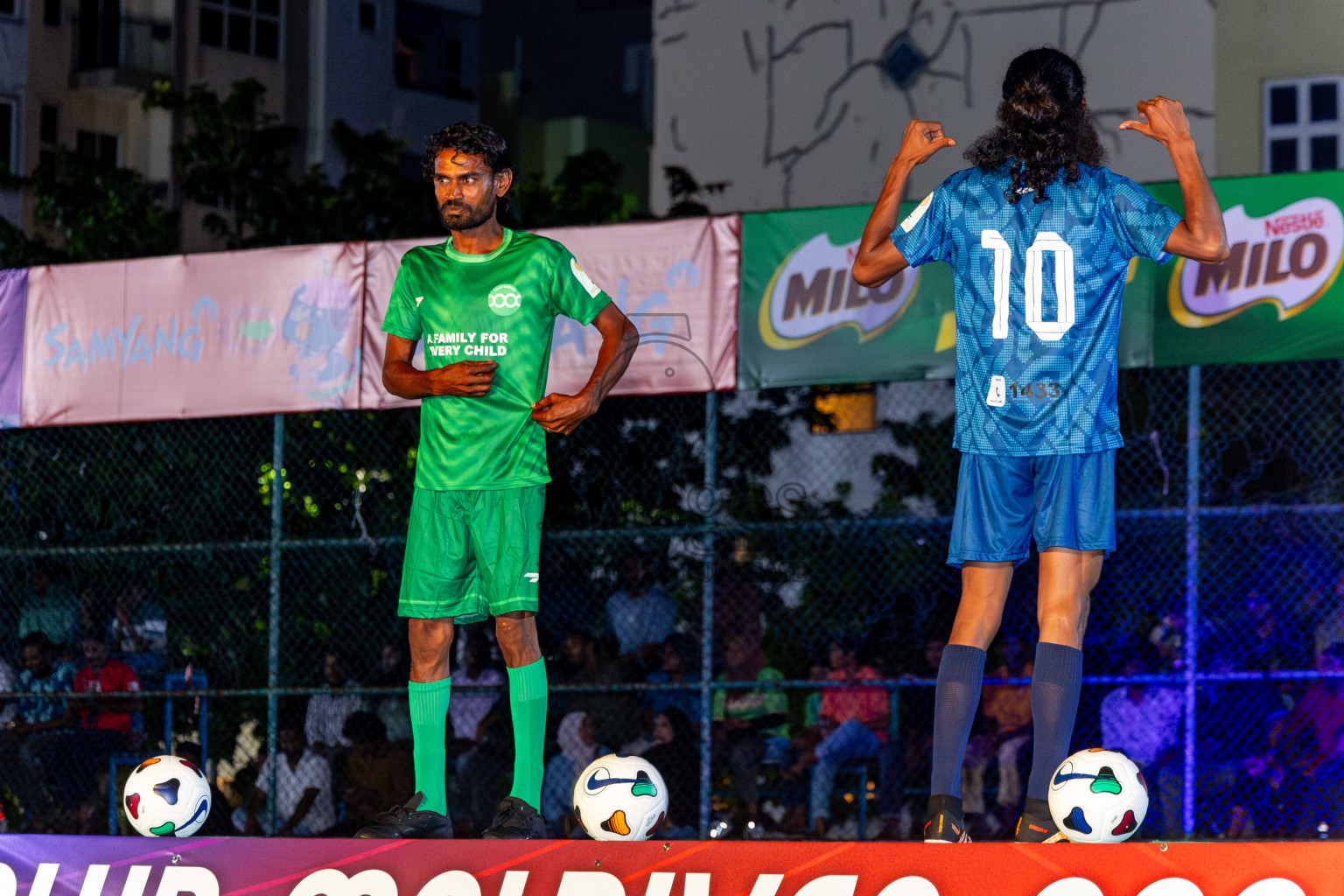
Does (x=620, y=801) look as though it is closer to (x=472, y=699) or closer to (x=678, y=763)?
(x=678, y=763)

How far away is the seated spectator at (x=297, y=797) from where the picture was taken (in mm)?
8852

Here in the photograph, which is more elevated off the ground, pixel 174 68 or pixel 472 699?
pixel 174 68

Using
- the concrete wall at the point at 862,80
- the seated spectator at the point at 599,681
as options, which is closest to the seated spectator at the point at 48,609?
the seated spectator at the point at 599,681

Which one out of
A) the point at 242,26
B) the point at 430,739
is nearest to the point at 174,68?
the point at 242,26

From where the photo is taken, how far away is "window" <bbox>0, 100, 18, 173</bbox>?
70.8 ft

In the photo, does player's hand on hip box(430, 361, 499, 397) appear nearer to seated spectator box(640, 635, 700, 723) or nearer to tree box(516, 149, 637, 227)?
seated spectator box(640, 635, 700, 723)

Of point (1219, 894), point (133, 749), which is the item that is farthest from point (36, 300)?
point (1219, 894)

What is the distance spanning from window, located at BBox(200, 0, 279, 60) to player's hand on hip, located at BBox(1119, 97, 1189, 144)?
68.8 feet

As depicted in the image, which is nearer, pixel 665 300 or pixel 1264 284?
pixel 1264 284

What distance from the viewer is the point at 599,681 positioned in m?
8.53

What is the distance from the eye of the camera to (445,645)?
5.29 metres

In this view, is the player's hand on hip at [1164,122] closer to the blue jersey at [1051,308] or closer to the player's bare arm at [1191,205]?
the player's bare arm at [1191,205]

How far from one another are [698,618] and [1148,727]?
239 cm

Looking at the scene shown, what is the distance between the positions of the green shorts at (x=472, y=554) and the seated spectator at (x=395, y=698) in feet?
12.3
